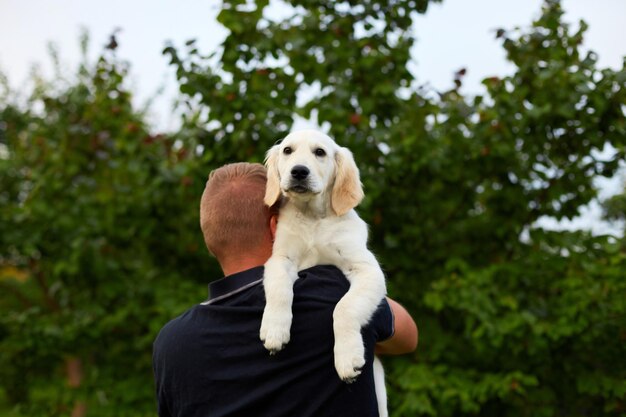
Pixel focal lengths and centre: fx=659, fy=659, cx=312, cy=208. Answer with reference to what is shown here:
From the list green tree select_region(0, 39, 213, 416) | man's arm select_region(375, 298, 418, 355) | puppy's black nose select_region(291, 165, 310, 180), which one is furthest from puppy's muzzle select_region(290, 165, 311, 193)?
green tree select_region(0, 39, 213, 416)

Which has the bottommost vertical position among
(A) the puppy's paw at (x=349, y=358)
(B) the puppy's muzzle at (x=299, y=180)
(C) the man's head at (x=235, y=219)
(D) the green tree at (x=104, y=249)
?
(A) the puppy's paw at (x=349, y=358)

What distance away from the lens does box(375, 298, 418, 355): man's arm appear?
2248 millimetres

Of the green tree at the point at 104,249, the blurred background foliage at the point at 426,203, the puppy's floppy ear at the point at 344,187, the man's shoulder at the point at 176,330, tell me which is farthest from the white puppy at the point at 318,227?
the green tree at the point at 104,249

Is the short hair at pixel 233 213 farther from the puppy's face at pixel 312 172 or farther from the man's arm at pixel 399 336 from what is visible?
the man's arm at pixel 399 336

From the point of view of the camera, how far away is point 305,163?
273cm

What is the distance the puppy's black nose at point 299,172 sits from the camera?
8.71 feet

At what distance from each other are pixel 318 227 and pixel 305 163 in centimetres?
28

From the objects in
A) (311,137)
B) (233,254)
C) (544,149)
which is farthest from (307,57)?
(233,254)

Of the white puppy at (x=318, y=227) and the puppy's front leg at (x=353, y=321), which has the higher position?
the white puppy at (x=318, y=227)

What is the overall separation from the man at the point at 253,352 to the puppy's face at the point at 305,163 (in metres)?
0.41

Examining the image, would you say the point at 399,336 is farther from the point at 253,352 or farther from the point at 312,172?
the point at 312,172

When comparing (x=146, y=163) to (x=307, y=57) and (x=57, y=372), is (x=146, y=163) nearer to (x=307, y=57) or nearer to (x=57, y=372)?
(x=307, y=57)

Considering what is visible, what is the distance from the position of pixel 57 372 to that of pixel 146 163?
283cm

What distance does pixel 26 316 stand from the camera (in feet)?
19.6
